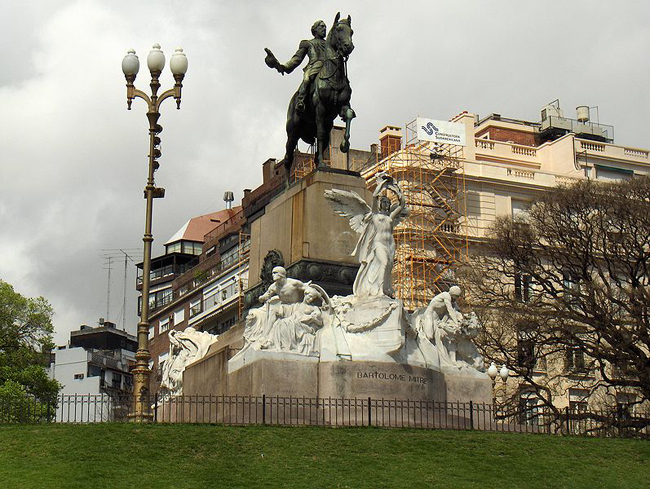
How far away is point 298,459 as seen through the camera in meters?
22.2

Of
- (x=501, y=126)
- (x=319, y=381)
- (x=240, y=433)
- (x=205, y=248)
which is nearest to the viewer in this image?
(x=240, y=433)

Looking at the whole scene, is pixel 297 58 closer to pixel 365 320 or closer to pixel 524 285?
pixel 365 320

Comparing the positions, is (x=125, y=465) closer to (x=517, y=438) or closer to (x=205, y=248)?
(x=517, y=438)

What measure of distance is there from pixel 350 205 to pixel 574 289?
52.7ft

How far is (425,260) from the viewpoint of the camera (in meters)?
56.1

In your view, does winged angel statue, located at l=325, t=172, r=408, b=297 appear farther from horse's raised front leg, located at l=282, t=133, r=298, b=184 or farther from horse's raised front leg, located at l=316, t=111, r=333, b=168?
horse's raised front leg, located at l=282, t=133, r=298, b=184

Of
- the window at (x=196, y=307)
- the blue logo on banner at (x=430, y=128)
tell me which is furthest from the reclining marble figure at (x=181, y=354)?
the window at (x=196, y=307)

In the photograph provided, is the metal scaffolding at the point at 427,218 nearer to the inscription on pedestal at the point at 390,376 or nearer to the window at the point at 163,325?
the window at the point at 163,325

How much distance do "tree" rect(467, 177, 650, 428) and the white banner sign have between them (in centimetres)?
1436

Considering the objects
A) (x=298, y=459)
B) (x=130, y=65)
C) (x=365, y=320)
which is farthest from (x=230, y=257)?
(x=298, y=459)

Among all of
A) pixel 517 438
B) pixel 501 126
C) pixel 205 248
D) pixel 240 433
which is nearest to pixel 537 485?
pixel 517 438

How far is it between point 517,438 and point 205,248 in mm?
61221

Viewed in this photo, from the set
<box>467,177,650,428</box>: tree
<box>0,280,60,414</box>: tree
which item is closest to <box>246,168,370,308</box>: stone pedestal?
<box>467,177,650,428</box>: tree

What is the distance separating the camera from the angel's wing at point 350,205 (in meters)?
28.7
